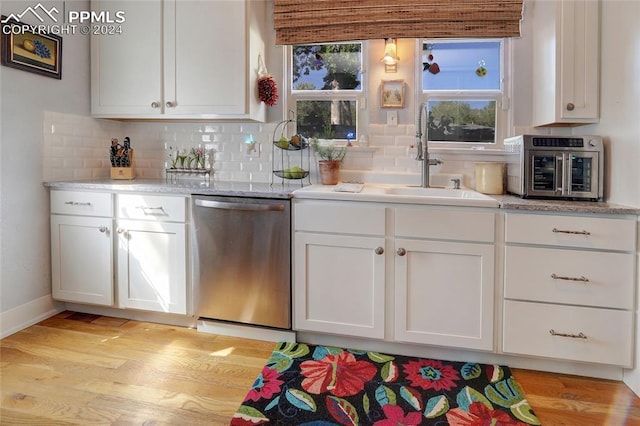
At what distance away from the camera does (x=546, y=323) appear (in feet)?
6.51

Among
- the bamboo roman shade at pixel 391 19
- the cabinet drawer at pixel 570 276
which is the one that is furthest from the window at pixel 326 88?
the cabinet drawer at pixel 570 276

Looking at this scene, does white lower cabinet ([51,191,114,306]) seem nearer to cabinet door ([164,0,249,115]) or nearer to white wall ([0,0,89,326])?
white wall ([0,0,89,326])

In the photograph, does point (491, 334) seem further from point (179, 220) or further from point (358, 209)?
point (179, 220)

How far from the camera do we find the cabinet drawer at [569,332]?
1899 millimetres

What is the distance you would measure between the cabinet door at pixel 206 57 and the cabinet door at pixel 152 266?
0.83 m

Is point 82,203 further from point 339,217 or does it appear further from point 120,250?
point 339,217

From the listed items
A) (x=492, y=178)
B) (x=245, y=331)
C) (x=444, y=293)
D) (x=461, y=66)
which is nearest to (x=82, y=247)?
(x=245, y=331)

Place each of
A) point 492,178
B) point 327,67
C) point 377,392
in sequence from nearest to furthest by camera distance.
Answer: point 377,392, point 492,178, point 327,67

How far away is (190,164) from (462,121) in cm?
197

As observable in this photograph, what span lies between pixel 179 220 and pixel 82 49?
1514 millimetres

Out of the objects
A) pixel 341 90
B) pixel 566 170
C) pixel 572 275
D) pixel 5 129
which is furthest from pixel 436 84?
pixel 5 129

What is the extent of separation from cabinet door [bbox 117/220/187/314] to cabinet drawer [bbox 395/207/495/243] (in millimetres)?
1311

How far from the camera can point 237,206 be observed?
90.5 inches

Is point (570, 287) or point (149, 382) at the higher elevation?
point (570, 287)
